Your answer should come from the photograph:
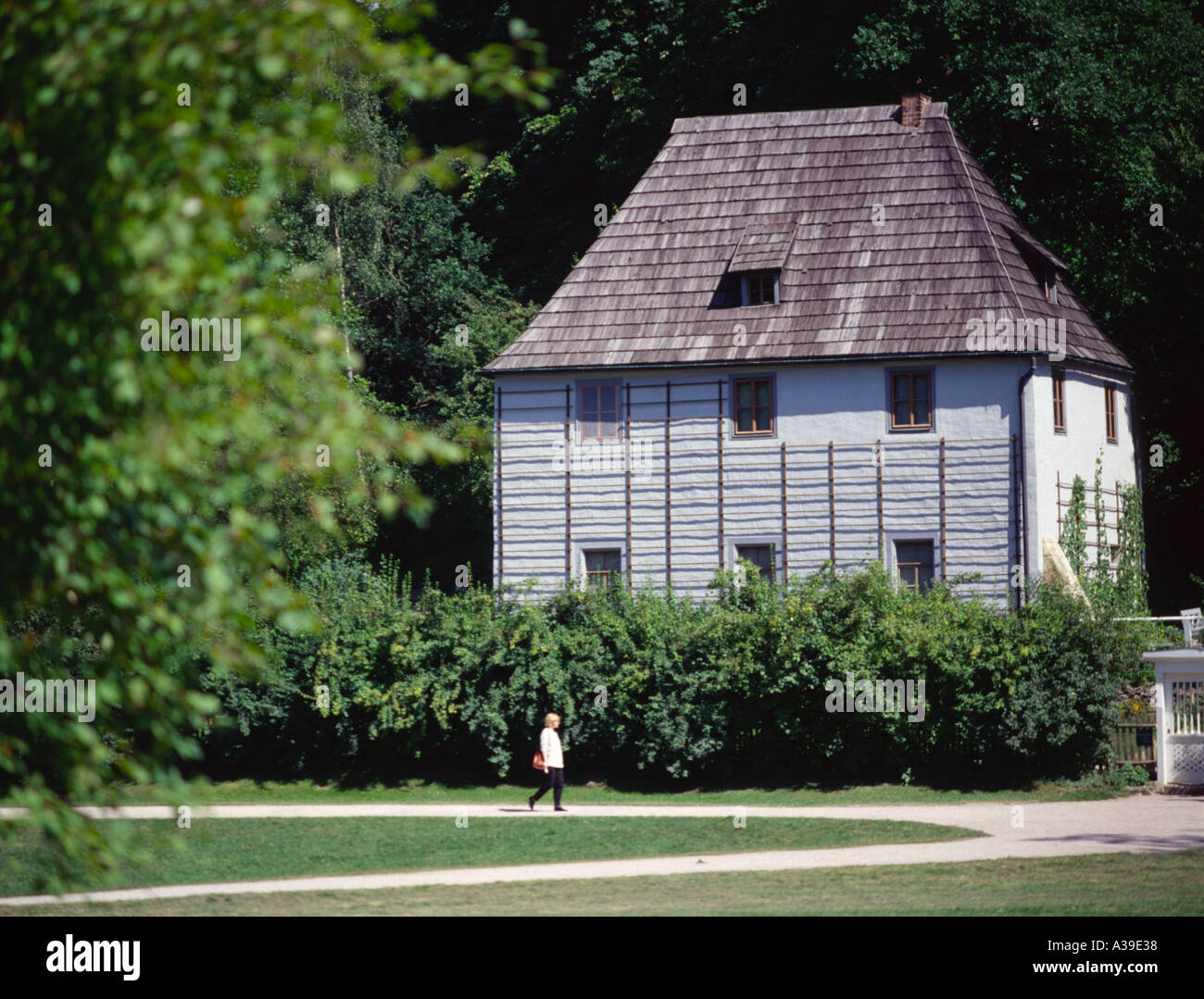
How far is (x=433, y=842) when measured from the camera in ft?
69.0

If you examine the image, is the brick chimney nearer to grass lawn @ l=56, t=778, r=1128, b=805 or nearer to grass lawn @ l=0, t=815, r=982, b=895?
grass lawn @ l=56, t=778, r=1128, b=805

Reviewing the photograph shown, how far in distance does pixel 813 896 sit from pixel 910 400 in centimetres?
2105

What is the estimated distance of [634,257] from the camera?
3900 centimetres

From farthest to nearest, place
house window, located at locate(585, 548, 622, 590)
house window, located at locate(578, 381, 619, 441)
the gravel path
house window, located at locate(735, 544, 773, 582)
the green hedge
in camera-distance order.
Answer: house window, located at locate(578, 381, 619, 441)
house window, located at locate(585, 548, 622, 590)
house window, located at locate(735, 544, 773, 582)
the green hedge
the gravel path

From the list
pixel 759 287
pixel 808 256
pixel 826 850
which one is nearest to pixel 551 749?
pixel 826 850

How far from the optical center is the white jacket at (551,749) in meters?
25.4

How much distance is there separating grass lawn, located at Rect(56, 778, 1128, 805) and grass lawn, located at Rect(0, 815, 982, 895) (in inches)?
133

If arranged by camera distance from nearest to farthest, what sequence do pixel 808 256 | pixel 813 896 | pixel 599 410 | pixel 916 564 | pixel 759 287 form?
1. pixel 813 896
2. pixel 916 564
3. pixel 759 287
4. pixel 599 410
5. pixel 808 256

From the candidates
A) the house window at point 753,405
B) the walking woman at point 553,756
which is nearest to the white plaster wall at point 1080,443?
the house window at point 753,405

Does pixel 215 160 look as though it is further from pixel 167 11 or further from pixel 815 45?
pixel 815 45

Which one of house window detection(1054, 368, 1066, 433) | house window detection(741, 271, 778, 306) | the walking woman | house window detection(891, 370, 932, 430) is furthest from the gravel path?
house window detection(741, 271, 778, 306)

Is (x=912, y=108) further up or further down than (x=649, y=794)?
further up

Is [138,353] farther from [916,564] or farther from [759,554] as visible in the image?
[759,554]

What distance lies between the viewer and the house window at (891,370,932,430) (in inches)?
1403
